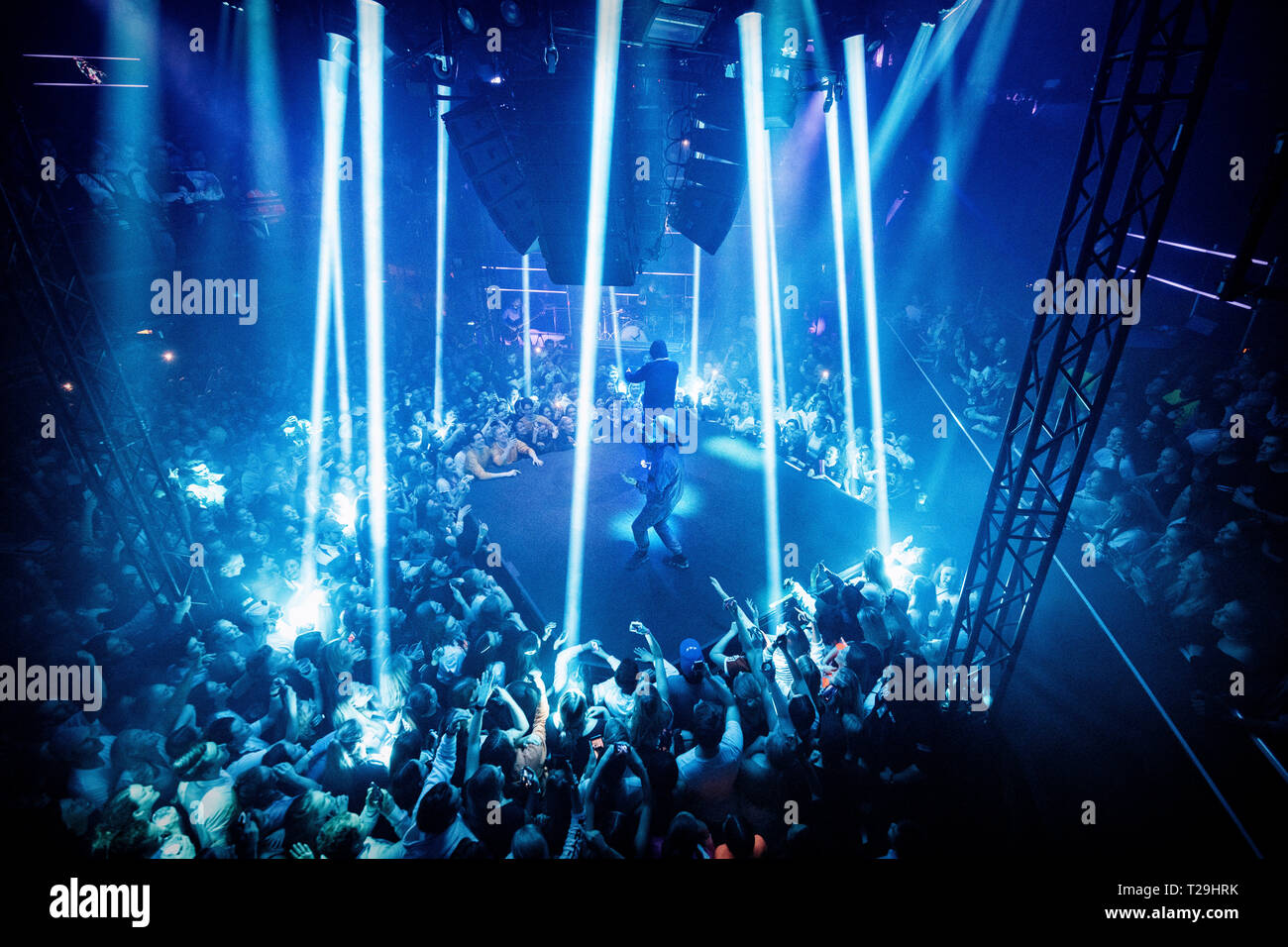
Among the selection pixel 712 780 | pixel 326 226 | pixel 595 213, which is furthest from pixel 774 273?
pixel 712 780

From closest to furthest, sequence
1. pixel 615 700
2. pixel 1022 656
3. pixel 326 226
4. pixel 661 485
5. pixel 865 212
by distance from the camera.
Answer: pixel 615 700 → pixel 1022 656 → pixel 661 485 → pixel 326 226 → pixel 865 212

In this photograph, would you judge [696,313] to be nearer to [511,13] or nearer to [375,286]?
[375,286]

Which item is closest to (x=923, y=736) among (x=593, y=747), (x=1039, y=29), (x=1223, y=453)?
(x=593, y=747)

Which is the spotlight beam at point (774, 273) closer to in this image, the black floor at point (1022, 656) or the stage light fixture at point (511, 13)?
the black floor at point (1022, 656)

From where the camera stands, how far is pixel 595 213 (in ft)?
22.1

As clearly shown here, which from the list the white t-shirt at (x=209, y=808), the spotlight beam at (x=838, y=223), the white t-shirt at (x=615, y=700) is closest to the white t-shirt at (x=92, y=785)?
the white t-shirt at (x=209, y=808)

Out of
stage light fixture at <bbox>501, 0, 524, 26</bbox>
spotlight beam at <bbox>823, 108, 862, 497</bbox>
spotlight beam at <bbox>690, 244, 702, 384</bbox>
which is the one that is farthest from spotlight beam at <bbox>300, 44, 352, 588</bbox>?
spotlight beam at <bbox>823, 108, 862, 497</bbox>

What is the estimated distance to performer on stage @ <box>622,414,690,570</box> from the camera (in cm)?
523

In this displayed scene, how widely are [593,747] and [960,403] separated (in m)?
6.81

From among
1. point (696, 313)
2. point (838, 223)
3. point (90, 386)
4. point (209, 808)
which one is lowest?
point (209, 808)

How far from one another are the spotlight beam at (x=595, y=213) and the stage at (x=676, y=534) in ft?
0.30

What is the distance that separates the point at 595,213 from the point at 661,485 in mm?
3866

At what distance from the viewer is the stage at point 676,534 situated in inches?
194
